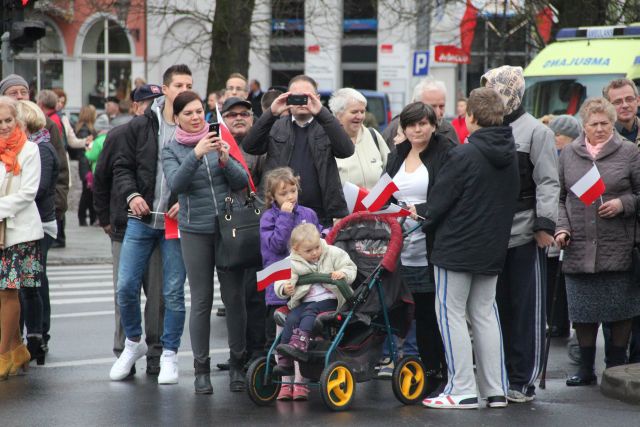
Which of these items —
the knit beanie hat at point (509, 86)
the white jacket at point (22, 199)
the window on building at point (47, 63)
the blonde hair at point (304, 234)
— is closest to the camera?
the blonde hair at point (304, 234)

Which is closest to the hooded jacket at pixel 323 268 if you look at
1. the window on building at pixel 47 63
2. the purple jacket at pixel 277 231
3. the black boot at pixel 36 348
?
the purple jacket at pixel 277 231

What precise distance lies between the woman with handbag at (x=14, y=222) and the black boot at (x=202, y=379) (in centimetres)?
150

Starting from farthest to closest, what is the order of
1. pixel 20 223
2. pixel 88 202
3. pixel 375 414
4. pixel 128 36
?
pixel 128 36 < pixel 88 202 < pixel 20 223 < pixel 375 414

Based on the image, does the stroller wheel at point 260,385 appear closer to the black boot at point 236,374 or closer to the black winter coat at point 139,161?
the black boot at point 236,374

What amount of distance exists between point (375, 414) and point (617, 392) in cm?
172

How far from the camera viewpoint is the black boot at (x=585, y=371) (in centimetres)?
873

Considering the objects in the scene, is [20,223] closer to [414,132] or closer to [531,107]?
[414,132]

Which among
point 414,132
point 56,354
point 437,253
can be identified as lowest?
point 56,354

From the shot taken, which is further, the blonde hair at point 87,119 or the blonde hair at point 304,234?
the blonde hair at point 87,119

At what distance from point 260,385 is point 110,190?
2288 mm

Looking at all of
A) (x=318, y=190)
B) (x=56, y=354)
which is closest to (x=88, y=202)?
(x=56, y=354)

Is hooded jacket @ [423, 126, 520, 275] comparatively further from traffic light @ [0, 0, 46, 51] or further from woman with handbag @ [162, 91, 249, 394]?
traffic light @ [0, 0, 46, 51]

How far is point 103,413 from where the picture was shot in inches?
303

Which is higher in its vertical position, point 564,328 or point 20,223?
point 20,223
